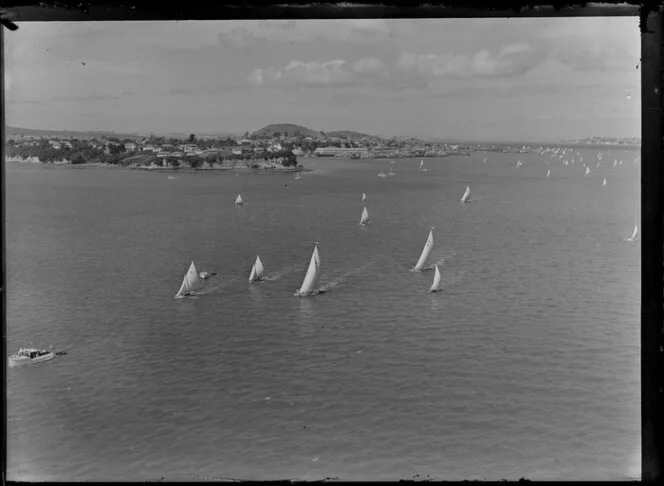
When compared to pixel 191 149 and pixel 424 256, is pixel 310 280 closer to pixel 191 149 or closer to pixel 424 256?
pixel 424 256

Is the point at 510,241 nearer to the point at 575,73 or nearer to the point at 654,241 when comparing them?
the point at 575,73

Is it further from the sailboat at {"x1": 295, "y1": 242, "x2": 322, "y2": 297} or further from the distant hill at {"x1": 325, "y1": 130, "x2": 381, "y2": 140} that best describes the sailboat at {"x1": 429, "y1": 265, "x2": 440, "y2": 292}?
the distant hill at {"x1": 325, "y1": 130, "x2": 381, "y2": 140}

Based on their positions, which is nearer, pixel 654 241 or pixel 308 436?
pixel 654 241

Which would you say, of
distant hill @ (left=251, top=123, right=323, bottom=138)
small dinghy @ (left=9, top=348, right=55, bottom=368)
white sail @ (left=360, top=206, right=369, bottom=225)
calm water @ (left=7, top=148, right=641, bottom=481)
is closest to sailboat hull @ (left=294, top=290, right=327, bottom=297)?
calm water @ (left=7, top=148, right=641, bottom=481)

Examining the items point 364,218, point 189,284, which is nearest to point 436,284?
point 364,218

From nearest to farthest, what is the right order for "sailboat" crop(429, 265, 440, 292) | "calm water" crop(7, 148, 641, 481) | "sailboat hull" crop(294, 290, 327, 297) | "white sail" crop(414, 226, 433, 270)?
"calm water" crop(7, 148, 641, 481) → "sailboat hull" crop(294, 290, 327, 297) → "sailboat" crop(429, 265, 440, 292) → "white sail" crop(414, 226, 433, 270)

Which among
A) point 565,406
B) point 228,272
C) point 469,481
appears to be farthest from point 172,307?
point 469,481
